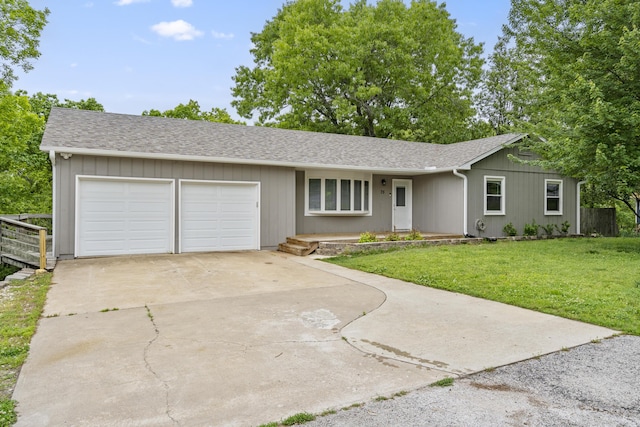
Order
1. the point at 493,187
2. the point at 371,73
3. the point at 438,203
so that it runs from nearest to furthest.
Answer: the point at 493,187
the point at 438,203
the point at 371,73

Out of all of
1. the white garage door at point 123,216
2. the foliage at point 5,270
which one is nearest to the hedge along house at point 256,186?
the white garage door at point 123,216

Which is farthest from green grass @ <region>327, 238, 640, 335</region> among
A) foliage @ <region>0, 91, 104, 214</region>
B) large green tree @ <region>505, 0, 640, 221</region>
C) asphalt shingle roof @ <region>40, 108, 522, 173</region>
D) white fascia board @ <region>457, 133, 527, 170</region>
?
foliage @ <region>0, 91, 104, 214</region>

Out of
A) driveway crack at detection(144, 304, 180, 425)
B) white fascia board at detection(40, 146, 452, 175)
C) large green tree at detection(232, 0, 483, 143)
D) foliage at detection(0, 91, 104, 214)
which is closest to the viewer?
driveway crack at detection(144, 304, 180, 425)

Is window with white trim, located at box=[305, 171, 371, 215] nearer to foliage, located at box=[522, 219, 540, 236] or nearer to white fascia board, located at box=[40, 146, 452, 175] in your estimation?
white fascia board, located at box=[40, 146, 452, 175]

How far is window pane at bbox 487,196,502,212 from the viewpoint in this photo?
1401 cm

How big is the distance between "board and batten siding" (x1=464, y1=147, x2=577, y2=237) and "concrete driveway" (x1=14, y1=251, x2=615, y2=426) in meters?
7.92

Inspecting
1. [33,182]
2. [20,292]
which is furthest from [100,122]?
[33,182]

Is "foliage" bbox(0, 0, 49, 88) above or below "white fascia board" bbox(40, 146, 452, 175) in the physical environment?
above

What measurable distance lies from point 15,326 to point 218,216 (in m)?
6.91

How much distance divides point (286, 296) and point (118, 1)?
607 inches

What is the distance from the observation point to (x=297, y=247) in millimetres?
11172

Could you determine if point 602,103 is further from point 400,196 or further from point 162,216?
point 162,216

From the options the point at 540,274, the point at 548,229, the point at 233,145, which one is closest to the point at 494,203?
the point at 548,229

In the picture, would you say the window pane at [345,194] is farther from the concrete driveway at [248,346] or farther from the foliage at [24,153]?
the foliage at [24,153]
